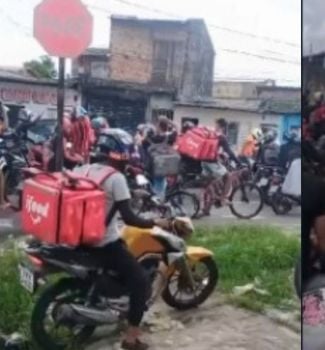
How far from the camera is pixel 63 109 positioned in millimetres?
1988

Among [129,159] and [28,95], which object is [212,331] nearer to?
[129,159]

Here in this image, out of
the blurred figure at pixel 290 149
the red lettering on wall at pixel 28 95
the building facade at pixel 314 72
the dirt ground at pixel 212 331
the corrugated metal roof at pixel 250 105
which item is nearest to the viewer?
the building facade at pixel 314 72

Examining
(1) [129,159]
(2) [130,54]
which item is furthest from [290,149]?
(1) [129,159]

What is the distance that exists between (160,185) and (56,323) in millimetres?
607

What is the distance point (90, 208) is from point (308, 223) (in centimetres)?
84

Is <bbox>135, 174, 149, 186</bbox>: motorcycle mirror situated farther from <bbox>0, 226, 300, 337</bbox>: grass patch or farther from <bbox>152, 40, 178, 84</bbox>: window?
<bbox>152, 40, 178, 84</bbox>: window

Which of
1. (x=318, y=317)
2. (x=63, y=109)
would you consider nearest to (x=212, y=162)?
(x=63, y=109)

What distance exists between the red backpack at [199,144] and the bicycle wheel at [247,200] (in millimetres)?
150

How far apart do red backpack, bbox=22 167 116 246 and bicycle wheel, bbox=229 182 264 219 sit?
17.1 inches

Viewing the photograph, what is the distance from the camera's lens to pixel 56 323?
7.70ft

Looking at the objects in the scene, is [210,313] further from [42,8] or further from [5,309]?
[42,8]

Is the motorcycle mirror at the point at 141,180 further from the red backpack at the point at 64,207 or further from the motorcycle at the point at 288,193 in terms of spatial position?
the motorcycle at the point at 288,193

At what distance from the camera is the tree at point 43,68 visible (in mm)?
1941

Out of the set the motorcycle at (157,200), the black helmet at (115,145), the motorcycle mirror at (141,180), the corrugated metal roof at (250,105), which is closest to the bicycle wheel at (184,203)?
the motorcycle at (157,200)
